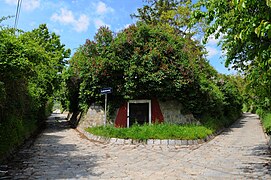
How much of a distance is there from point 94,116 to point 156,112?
372 centimetres

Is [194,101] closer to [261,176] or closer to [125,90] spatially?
[125,90]

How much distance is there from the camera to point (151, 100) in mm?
15609

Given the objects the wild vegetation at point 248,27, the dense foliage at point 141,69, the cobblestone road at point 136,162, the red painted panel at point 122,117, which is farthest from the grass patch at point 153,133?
the wild vegetation at point 248,27

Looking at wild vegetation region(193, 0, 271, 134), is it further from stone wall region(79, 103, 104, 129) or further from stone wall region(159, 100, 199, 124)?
stone wall region(79, 103, 104, 129)

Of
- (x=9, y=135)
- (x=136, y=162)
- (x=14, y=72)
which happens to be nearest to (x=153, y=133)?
(x=136, y=162)

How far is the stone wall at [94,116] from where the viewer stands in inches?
620

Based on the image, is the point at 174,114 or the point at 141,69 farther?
the point at 174,114

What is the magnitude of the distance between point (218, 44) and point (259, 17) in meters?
4.19

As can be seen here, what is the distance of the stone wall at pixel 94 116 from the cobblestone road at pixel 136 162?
4.70 m

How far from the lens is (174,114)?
1561cm

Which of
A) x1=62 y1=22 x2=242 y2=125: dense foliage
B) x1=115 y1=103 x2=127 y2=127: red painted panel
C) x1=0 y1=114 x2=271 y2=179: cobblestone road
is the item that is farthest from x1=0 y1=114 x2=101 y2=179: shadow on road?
x1=62 y1=22 x2=242 y2=125: dense foliage

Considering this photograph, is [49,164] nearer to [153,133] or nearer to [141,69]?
[153,133]

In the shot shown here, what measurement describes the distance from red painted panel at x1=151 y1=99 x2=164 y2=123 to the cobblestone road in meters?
4.60

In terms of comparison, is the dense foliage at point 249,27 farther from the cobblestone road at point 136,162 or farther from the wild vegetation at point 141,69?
the wild vegetation at point 141,69
